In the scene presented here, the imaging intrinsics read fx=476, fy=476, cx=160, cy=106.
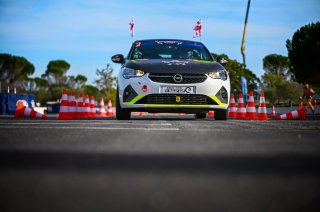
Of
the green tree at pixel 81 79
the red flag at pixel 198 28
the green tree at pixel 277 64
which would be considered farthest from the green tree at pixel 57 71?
the red flag at pixel 198 28

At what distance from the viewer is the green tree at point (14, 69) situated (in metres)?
85.7

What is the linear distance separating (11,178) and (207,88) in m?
7.01

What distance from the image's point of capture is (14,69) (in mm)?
88375

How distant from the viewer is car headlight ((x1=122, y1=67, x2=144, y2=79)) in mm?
8969

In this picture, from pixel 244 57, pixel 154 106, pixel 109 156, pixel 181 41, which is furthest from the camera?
pixel 244 57

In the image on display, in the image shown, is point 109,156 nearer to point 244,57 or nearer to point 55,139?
point 55,139

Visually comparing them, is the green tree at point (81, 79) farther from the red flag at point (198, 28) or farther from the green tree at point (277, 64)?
the red flag at point (198, 28)

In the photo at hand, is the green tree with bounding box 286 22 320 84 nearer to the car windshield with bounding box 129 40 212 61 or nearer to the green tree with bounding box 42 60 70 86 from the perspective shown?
the car windshield with bounding box 129 40 212 61

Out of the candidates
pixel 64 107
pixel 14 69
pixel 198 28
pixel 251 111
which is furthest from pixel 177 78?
pixel 14 69

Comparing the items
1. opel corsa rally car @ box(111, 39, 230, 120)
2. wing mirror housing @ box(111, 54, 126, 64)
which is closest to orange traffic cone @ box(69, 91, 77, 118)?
wing mirror housing @ box(111, 54, 126, 64)

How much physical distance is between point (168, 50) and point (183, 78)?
1663 mm

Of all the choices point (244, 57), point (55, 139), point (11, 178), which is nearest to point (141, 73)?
point (55, 139)

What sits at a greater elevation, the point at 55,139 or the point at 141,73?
the point at 141,73

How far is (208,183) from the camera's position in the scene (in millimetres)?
2139
